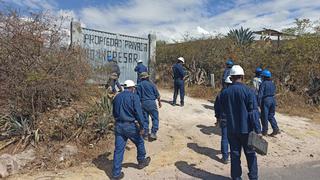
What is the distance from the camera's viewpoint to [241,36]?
18.2m

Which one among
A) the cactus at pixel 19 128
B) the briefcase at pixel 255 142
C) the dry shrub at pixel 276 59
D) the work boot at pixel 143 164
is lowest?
the work boot at pixel 143 164

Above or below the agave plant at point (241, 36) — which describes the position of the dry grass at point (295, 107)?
below

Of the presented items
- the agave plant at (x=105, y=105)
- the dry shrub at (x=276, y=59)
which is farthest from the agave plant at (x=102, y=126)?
the dry shrub at (x=276, y=59)

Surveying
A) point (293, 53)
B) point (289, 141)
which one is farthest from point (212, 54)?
point (289, 141)

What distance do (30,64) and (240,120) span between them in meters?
5.77

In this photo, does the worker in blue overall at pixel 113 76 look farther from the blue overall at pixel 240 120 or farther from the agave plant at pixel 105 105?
the blue overall at pixel 240 120

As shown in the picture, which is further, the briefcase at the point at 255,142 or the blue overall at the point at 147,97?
the blue overall at the point at 147,97

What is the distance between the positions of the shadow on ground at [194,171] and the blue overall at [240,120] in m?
0.71

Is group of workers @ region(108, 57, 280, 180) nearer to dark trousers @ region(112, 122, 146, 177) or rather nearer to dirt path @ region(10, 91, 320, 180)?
dark trousers @ region(112, 122, 146, 177)

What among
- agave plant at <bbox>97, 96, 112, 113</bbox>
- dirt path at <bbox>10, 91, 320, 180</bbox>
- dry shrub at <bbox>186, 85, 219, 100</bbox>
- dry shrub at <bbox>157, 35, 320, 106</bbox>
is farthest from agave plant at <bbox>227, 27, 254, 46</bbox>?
agave plant at <bbox>97, 96, 112, 113</bbox>

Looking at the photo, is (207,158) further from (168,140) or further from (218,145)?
(168,140)

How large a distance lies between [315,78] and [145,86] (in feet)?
31.4

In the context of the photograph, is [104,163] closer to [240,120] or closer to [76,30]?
[240,120]

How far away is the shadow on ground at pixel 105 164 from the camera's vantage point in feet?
21.5
